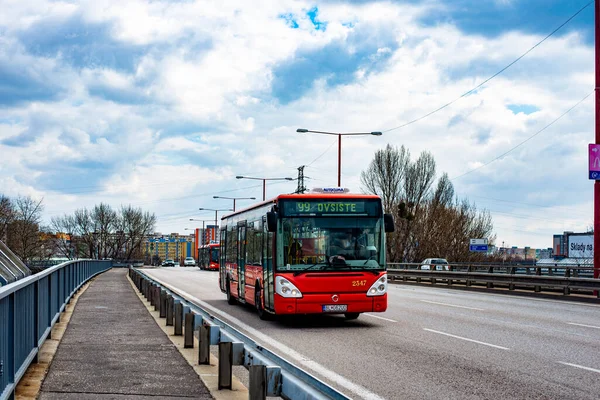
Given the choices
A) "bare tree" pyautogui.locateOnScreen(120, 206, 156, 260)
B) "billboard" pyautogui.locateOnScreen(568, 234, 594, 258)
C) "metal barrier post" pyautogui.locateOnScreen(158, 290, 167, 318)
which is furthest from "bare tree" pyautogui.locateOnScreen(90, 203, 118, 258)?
"metal barrier post" pyautogui.locateOnScreen(158, 290, 167, 318)

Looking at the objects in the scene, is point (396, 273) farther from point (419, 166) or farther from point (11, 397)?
point (11, 397)

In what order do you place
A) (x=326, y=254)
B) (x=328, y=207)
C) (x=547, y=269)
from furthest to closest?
(x=547, y=269), (x=328, y=207), (x=326, y=254)

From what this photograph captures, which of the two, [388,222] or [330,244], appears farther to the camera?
[388,222]

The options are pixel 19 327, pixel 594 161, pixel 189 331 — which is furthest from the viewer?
pixel 594 161

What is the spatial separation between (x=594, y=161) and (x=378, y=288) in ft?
46.0

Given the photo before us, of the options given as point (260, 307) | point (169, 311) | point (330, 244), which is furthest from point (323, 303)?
point (169, 311)

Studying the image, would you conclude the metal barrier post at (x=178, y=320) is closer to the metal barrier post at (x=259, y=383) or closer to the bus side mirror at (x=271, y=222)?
the bus side mirror at (x=271, y=222)

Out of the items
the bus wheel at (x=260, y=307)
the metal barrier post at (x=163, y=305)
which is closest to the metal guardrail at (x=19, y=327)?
the metal barrier post at (x=163, y=305)

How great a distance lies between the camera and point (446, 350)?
11625mm

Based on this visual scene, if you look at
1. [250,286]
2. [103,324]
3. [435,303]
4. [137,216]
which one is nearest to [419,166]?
[435,303]

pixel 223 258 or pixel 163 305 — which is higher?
pixel 223 258

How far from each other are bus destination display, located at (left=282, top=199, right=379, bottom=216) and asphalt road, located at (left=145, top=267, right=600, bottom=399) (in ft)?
7.52

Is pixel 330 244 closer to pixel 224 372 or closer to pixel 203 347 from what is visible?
pixel 203 347

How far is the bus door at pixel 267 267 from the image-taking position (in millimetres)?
15992
